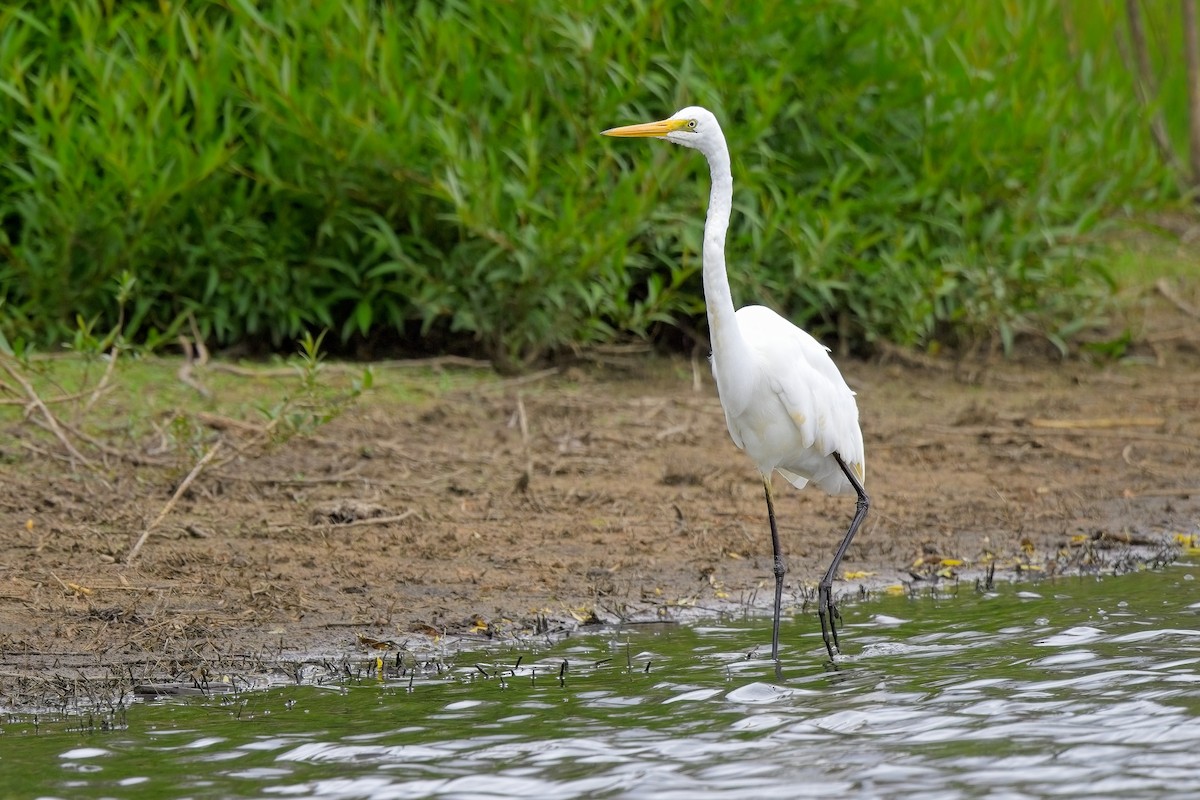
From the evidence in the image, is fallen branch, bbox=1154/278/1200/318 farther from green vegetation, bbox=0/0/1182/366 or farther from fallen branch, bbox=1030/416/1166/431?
fallen branch, bbox=1030/416/1166/431

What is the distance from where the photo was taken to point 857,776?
3.81 meters

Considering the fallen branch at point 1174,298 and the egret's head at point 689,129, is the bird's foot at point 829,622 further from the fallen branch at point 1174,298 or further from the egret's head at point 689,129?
the fallen branch at point 1174,298

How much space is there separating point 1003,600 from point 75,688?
3325mm

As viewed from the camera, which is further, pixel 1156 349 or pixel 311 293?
pixel 1156 349

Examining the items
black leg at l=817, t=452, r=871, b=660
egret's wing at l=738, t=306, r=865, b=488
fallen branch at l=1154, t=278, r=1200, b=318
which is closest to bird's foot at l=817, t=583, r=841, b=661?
black leg at l=817, t=452, r=871, b=660

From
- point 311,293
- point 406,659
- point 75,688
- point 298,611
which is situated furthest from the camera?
point 311,293

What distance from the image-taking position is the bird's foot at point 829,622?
5086mm

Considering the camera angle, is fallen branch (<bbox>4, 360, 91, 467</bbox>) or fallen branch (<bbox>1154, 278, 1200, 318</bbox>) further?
fallen branch (<bbox>1154, 278, 1200, 318</bbox>)

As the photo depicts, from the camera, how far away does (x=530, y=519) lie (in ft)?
21.6

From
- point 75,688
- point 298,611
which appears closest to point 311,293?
point 298,611

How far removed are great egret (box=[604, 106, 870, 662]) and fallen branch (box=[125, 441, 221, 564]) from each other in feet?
7.35

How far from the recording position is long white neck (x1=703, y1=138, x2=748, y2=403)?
→ 5031 mm

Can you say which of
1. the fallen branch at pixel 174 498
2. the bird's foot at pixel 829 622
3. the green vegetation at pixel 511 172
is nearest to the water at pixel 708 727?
the bird's foot at pixel 829 622

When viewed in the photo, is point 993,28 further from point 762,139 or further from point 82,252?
point 82,252
